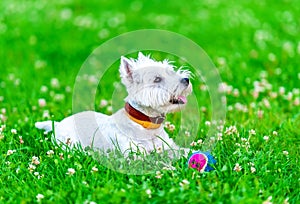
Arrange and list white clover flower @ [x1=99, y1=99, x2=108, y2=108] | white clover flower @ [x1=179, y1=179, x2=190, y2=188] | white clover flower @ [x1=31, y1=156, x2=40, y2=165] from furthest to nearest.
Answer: white clover flower @ [x1=99, y1=99, x2=108, y2=108]
white clover flower @ [x1=31, y1=156, x2=40, y2=165]
white clover flower @ [x1=179, y1=179, x2=190, y2=188]

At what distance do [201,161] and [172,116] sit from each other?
1.84 meters

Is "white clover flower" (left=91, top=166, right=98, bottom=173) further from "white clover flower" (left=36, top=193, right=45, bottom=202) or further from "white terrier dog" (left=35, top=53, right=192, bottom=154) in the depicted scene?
"white clover flower" (left=36, top=193, right=45, bottom=202)

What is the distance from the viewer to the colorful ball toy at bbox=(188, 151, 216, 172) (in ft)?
16.0

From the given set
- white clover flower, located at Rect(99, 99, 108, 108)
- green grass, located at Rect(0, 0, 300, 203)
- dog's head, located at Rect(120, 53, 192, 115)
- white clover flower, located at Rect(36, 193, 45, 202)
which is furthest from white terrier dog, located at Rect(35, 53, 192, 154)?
white clover flower, located at Rect(99, 99, 108, 108)

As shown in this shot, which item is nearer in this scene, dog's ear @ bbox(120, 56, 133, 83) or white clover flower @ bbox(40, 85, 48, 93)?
dog's ear @ bbox(120, 56, 133, 83)

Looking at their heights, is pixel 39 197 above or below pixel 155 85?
below

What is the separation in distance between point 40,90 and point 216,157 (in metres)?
3.31

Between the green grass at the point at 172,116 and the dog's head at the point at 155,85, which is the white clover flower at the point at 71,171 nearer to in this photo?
the green grass at the point at 172,116

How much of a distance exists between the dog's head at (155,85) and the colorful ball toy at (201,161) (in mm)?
435

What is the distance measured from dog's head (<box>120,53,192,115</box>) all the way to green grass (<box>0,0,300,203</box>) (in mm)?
506

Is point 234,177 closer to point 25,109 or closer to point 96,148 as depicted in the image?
point 96,148

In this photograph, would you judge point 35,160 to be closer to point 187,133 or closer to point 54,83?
point 187,133

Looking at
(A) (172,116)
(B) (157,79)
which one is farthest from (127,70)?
(A) (172,116)

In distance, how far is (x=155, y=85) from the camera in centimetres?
487
